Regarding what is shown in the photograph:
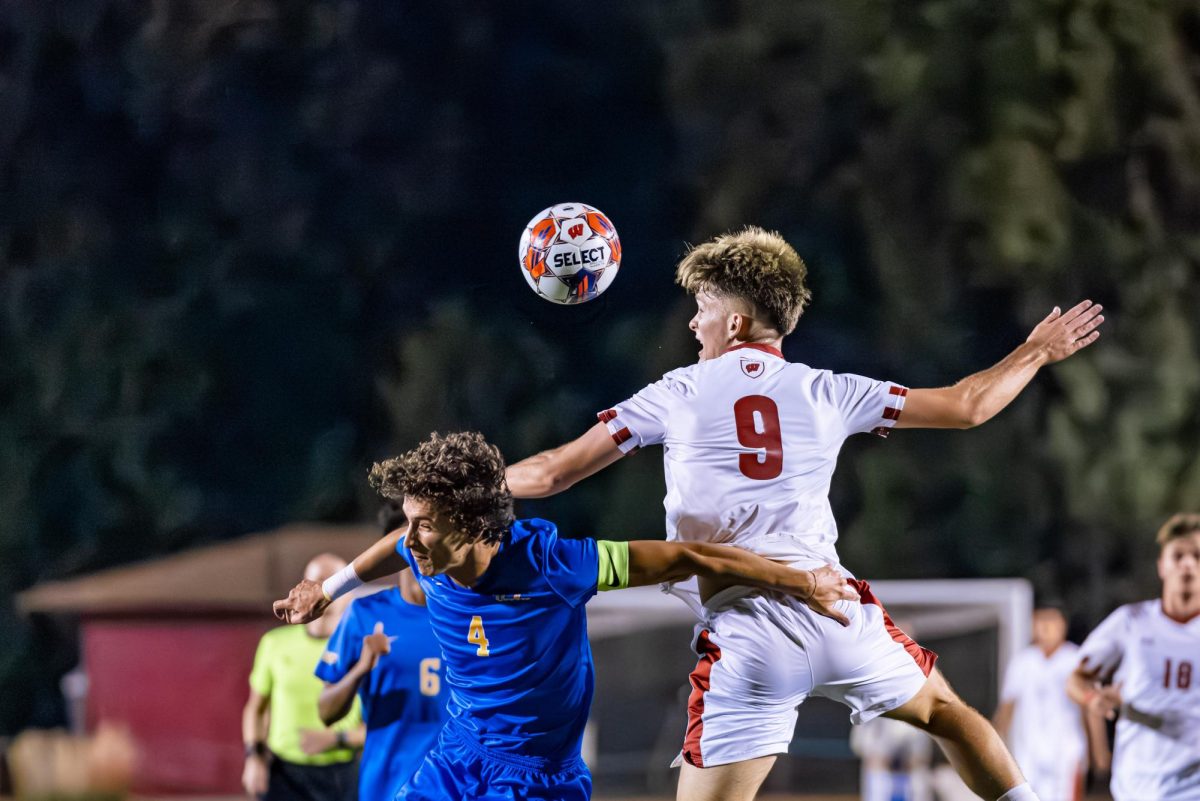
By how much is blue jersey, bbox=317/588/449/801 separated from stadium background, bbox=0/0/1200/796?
858cm

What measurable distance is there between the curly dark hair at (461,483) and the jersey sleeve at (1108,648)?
411 centimetres

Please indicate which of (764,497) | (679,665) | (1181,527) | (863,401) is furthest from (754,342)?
(679,665)

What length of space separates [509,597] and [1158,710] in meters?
4.17

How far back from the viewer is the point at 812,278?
14250 millimetres

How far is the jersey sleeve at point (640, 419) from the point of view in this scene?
14.0ft

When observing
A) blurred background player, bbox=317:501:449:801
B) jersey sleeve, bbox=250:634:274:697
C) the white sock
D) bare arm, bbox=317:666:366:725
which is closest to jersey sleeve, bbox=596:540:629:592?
the white sock

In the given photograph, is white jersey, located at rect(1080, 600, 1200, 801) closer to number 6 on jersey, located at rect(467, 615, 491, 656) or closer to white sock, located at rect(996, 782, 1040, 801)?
white sock, located at rect(996, 782, 1040, 801)

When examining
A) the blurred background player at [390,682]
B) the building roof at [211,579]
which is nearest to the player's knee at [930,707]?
the blurred background player at [390,682]

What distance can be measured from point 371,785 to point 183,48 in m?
11.4

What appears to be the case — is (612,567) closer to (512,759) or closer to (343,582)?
(512,759)

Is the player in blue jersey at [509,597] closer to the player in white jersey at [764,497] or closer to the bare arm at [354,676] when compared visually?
the player in white jersey at [764,497]

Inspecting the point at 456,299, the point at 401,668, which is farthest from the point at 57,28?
the point at 401,668

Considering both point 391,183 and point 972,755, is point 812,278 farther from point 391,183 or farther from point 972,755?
point 972,755

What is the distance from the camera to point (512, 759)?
13.0 feet
